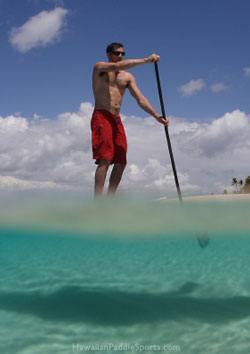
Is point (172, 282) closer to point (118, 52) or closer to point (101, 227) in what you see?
point (101, 227)

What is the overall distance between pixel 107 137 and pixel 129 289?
265 cm

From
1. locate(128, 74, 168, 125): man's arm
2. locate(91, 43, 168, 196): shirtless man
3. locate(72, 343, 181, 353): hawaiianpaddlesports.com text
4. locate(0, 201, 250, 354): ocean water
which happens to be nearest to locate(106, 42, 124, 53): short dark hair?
Result: locate(91, 43, 168, 196): shirtless man

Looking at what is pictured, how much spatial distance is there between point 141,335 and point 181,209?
3.64 m

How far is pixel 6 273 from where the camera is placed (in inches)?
320

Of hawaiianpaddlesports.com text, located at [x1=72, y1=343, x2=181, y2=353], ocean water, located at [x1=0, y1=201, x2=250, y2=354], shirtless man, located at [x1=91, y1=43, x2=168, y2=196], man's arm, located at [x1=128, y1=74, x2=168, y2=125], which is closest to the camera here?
hawaiianpaddlesports.com text, located at [x1=72, y1=343, x2=181, y2=353]

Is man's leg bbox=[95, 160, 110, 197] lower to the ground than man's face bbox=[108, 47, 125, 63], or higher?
lower

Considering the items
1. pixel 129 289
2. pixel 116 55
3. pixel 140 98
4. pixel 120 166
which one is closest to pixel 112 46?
pixel 116 55

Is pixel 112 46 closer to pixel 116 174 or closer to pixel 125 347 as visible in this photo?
pixel 116 174

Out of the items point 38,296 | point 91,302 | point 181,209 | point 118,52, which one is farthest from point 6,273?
point 118,52

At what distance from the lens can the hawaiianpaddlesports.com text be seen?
419 cm

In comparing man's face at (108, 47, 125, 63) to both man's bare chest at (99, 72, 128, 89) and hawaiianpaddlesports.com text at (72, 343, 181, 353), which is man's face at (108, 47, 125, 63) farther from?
hawaiianpaddlesports.com text at (72, 343, 181, 353)

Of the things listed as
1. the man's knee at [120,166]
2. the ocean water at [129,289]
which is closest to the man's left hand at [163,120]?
the man's knee at [120,166]

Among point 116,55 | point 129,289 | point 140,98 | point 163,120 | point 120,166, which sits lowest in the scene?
point 129,289

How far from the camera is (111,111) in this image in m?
5.81
